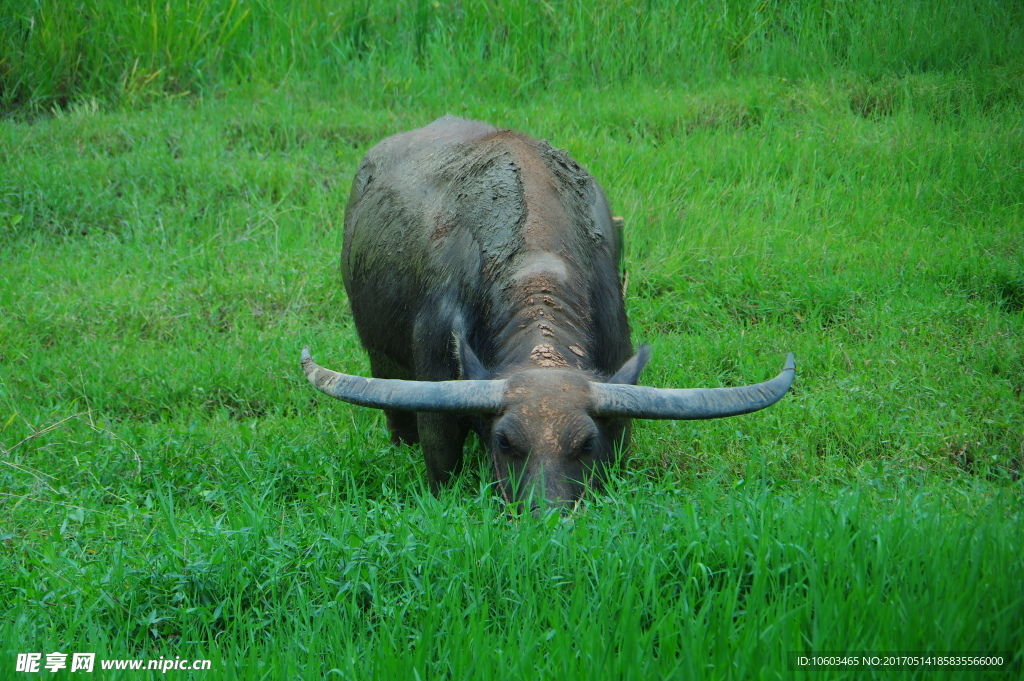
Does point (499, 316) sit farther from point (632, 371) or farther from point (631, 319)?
point (631, 319)

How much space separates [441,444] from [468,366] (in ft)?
1.88

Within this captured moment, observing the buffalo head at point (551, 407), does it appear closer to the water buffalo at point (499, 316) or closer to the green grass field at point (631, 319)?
the water buffalo at point (499, 316)

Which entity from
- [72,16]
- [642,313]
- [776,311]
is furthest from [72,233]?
[776,311]

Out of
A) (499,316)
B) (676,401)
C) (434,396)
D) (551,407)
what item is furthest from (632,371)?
(434,396)

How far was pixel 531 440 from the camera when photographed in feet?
11.7

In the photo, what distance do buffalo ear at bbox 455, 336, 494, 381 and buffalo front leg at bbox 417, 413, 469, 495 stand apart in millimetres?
396

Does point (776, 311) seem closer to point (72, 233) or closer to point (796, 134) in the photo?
point (796, 134)

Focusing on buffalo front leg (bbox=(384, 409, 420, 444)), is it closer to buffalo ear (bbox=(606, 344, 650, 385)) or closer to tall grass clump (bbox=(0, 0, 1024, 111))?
buffalo ear (bbox=(606, 344, 650, 385))

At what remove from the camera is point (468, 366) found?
3.96m

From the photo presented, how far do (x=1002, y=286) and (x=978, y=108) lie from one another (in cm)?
281

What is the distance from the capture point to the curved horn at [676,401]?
12.1ft

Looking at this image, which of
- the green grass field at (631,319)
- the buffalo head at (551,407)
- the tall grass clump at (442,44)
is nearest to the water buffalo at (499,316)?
the buffalo head at (551,407)

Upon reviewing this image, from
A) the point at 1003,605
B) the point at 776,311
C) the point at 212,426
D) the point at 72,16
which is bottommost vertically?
the point at 212,426

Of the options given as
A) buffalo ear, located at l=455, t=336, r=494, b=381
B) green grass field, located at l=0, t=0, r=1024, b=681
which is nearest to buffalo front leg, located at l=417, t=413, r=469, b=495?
green grass field, located at l=0, t=0, r=1024, b=681
